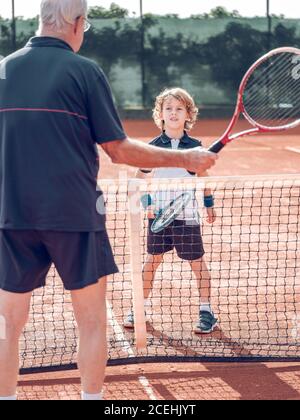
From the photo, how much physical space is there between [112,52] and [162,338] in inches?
632

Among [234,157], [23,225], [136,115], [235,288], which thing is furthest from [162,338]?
[136,115]

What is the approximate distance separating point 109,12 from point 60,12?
17116 millimetres

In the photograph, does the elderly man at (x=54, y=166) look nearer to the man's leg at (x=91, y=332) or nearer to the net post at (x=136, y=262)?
the man's leg at (x=91, y=332)

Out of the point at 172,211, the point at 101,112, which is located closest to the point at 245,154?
the point at 172,211

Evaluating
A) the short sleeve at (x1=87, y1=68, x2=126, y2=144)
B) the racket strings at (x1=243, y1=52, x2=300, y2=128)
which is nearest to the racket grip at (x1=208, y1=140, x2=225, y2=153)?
the short sleeve at (x1=87, y1=68, x2=126, y2=144)

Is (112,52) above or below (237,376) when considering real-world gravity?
above

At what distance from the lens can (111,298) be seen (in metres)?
5.21

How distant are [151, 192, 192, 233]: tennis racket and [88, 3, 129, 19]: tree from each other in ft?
51.2

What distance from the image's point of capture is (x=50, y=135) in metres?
2.77

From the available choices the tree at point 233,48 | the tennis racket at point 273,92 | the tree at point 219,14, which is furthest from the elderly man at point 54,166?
the tree at point 219,14

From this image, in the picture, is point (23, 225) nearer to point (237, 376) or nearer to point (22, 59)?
point (22, 59)

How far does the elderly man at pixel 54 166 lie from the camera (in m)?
2.78

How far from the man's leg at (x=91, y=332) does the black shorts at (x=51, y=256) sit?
7 cm

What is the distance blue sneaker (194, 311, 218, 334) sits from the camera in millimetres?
4461
